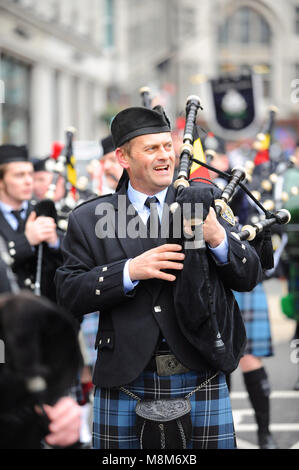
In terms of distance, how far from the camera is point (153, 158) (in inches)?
115

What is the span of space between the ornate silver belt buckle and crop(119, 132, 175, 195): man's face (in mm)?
632

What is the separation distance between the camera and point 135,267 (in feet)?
9.12

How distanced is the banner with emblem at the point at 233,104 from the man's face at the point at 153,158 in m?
6.55

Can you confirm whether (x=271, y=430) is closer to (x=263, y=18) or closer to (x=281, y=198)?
(x=281, y=198)

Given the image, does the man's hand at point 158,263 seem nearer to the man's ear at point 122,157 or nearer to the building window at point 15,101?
the man's ear at point 122,157

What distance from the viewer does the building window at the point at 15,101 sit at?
59.8 feet

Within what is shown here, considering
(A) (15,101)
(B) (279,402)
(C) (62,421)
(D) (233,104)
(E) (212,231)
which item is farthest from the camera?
(A) (15,101)

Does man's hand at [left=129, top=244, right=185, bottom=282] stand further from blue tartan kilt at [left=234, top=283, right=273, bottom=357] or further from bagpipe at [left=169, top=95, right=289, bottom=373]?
blue tartan kilt at [left=234, top=283, right=273, bottom=357]

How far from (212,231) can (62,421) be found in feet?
2.96

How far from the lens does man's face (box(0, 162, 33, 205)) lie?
4.61 m

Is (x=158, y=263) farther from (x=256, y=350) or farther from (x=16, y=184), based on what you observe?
(x=256, y=350)

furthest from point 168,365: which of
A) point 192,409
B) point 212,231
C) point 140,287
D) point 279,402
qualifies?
point 279,402
